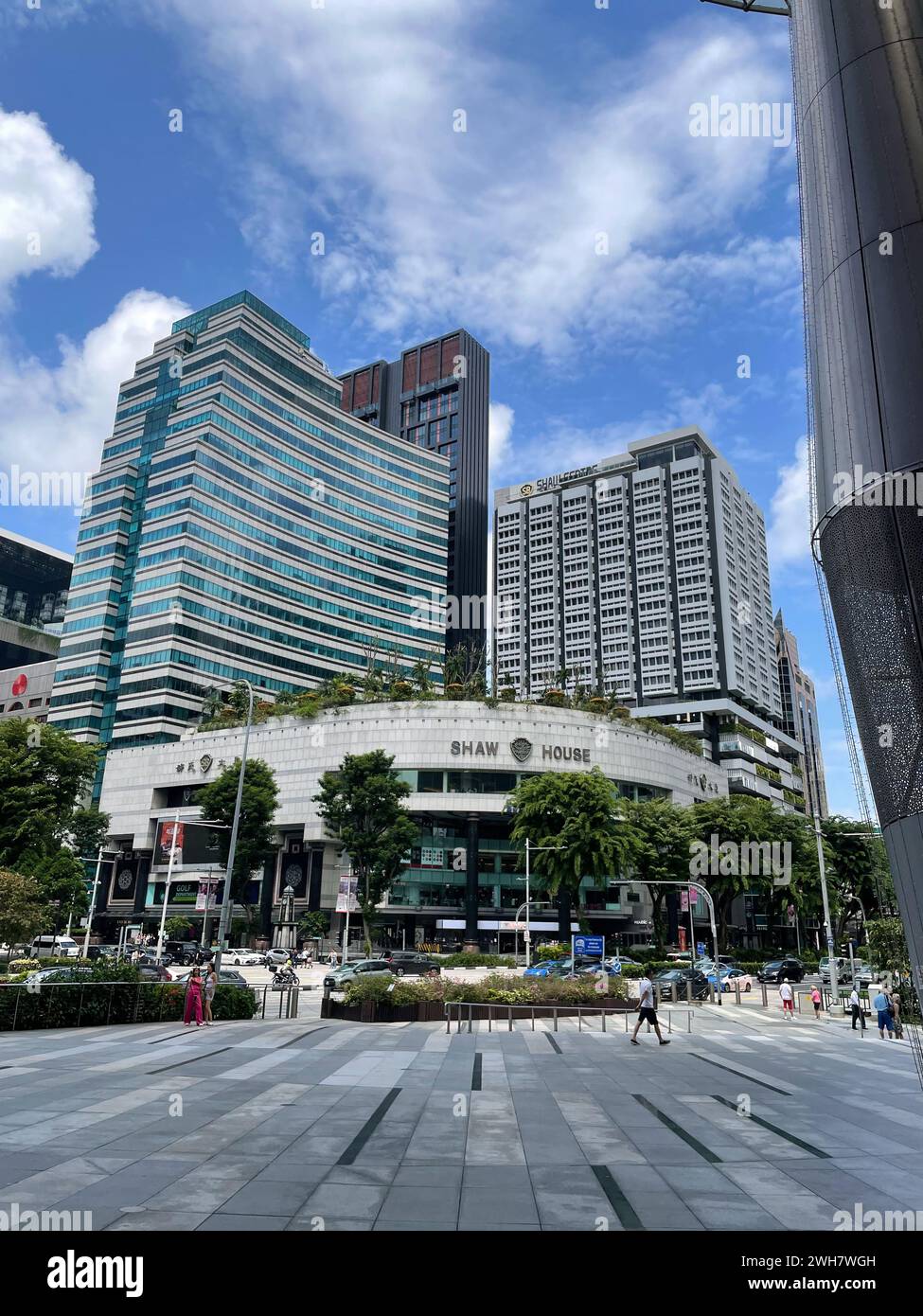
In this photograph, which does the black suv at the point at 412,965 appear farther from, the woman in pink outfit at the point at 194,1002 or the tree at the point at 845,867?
the tree at the point at 845,867

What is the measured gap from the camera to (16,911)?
34562mm

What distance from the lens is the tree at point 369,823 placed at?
61.9 m

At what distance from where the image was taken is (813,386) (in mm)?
9859

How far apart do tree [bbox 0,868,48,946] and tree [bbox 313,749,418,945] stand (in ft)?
92.9

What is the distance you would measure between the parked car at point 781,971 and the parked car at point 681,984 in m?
11.7

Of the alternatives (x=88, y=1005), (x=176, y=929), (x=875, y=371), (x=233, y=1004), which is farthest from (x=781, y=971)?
(x=875, y=371)

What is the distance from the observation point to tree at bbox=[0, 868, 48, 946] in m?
34.3

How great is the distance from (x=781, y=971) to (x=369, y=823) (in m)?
31.1

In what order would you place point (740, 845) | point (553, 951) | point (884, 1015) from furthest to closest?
1. point (740, 845)
2. point (553, 951)
3. point (884, 1015)

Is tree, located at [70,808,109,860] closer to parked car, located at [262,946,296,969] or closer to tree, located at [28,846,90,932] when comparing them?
tree, located at [28,846,90,932]

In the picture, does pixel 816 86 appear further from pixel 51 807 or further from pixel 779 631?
pixel 779 631

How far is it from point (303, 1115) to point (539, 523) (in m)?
146

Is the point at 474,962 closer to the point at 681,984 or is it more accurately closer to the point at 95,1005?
the point at 681,984

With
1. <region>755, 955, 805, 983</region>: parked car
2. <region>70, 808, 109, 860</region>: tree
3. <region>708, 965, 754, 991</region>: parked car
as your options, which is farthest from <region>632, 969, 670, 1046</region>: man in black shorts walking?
<region>70, 808, 109, 860</region>: tree
